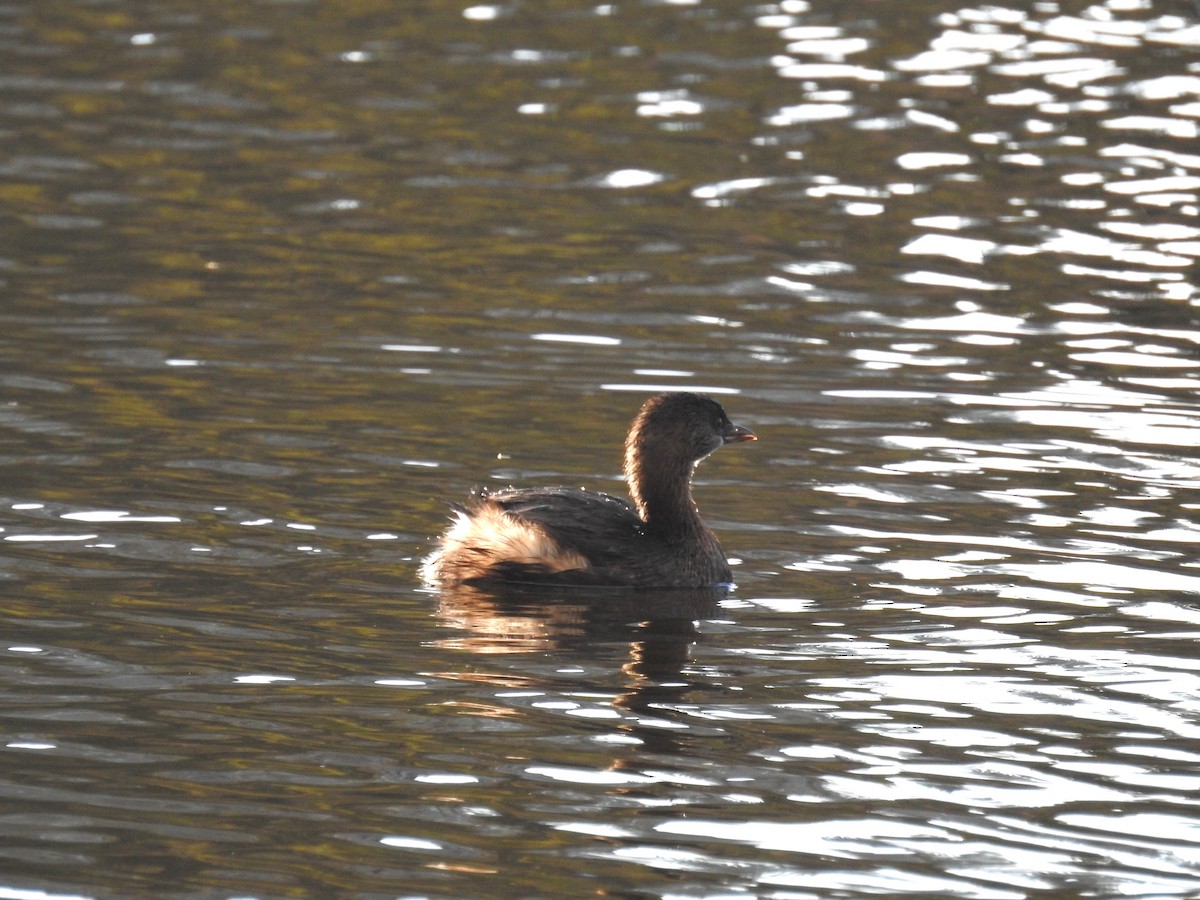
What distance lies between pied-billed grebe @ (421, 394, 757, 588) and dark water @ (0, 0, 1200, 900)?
0.18 metres

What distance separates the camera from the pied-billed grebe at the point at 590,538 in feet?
29.9

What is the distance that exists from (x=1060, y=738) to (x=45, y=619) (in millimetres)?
3674

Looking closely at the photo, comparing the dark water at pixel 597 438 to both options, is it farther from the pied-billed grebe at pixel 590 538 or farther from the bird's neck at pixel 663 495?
the bird's neck at pixel 663 495

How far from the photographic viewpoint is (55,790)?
21.8ft

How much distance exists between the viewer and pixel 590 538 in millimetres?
9195

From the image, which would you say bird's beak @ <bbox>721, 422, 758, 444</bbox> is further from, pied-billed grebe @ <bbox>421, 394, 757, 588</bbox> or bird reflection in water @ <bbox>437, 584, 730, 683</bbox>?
bird reflection in water @ <bbox>437, 584, 730, 683</bbox>

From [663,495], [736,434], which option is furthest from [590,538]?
[736,434]

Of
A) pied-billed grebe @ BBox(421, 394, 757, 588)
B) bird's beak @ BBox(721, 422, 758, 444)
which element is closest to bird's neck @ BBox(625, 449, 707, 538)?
pied-billed grebe @ BBox(421, 394, 757, 588)

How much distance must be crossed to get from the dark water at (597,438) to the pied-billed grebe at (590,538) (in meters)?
0.18

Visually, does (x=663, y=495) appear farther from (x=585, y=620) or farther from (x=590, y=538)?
(x=585, y=620)

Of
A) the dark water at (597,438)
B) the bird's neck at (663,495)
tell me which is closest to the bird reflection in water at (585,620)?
the dark water at (597,438)

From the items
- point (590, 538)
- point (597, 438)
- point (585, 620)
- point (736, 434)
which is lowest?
point (597, 438)

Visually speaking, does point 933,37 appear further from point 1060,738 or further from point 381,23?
point 1060,738

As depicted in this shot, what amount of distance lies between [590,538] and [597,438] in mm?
1952
